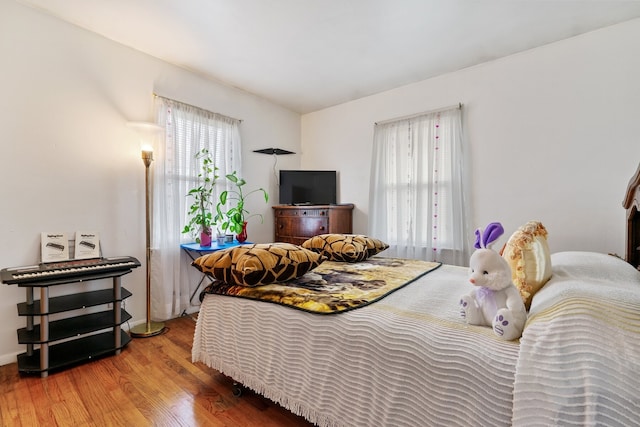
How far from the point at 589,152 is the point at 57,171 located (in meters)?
4.37

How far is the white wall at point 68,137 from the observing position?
6.55ft

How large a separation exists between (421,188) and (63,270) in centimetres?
331

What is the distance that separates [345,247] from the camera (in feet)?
7.68

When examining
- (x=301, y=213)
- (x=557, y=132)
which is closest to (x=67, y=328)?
(x=301, y=213)

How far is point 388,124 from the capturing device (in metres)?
3.49

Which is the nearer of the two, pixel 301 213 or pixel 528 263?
pixel 528 263

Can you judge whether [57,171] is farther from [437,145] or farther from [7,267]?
[437,145]

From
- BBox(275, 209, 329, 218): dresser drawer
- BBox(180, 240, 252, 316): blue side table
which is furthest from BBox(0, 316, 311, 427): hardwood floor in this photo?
BBox(275, 209, 329, 218): dresser drawer

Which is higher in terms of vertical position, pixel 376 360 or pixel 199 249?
pixel 199 249

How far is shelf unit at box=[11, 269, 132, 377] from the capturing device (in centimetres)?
183

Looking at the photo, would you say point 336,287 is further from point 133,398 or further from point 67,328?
point 67,328

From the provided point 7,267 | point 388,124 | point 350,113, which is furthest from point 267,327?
point 350,113

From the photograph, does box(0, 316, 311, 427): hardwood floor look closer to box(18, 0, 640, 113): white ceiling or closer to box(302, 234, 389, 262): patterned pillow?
box(302, 234, 389, 262): patterned pillow

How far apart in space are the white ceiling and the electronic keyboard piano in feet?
6.31
